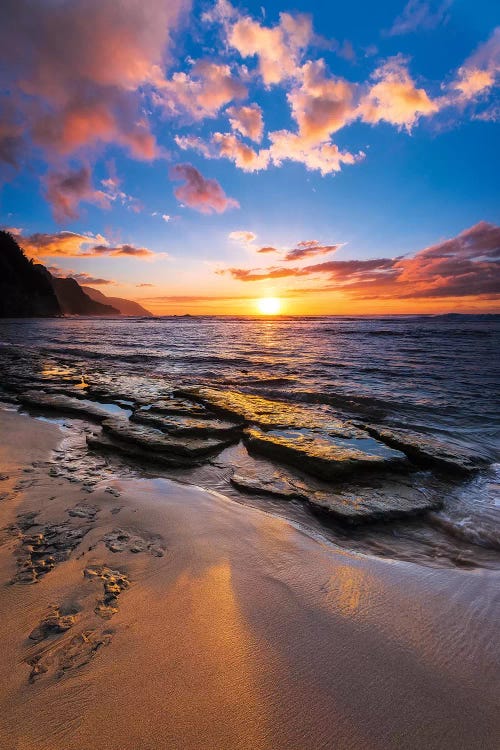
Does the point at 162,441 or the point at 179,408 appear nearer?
the point at 162,441

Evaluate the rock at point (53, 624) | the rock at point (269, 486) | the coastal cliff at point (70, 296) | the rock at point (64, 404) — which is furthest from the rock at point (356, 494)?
the coastal cliff at point (70, 296)

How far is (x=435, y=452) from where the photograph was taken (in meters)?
4.62

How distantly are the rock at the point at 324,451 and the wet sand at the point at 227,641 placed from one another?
4.28 feet

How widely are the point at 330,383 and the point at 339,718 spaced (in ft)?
28.9

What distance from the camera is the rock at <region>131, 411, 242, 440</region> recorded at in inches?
197

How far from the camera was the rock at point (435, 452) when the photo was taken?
437 cm

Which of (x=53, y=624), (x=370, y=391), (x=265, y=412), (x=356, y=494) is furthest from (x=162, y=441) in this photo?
(x=370, y=391)

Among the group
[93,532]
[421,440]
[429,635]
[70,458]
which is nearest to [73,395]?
[70,458]

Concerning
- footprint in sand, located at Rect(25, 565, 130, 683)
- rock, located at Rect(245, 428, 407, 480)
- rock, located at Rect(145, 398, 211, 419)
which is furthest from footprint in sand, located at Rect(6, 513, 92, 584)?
rock, located at Rect(145, 398, 211, 419)

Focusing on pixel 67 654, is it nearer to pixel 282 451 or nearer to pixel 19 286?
pixel 282 451

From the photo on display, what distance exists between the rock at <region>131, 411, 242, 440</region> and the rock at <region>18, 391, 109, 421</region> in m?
0.90

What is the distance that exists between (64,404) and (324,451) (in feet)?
16.6

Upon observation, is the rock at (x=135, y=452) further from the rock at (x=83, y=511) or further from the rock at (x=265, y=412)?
the rock at (x=265, y=412)

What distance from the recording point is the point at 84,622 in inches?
67.9
